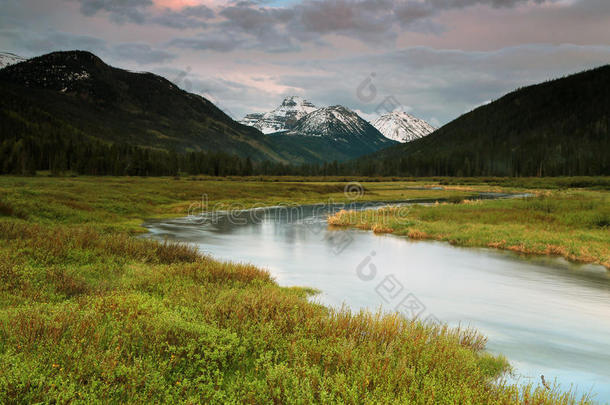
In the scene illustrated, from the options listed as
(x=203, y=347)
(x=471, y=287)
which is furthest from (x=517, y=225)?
(x=203, y=347)

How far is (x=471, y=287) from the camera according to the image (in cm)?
2122

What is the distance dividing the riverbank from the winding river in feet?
6.31

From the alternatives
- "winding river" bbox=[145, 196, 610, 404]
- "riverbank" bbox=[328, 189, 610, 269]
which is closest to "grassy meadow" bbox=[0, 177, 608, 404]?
"winding river" bbox=[145, 196, 610, 404]

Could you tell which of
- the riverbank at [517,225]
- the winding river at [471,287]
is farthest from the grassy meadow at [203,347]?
the riverbank at [517,225]

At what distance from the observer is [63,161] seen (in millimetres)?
140125

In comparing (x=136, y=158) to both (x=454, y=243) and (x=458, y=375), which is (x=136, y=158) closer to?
(x=454, y=243)

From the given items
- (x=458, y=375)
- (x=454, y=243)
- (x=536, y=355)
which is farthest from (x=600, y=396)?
(x=454, y=243)

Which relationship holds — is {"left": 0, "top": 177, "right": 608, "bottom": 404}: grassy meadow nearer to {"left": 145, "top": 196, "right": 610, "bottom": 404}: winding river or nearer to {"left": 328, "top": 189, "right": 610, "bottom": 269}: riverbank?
{"left": 145, "top": 196, "right": 610, "bottom": 404}: winding river

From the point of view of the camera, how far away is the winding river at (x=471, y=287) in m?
12.8

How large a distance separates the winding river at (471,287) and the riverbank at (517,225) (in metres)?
1.92

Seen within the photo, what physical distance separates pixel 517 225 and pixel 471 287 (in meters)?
A: 19.2

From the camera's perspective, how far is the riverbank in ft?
95.6

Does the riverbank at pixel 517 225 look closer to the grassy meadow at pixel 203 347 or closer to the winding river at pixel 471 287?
the winding river at pixel 471 287

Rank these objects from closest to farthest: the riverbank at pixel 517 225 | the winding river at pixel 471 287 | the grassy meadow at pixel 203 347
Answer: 1. the grassy meadow at pixel 203 347
2. the winding river at pixel 471 287
3. the riverbank at pixel 517 225
